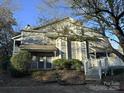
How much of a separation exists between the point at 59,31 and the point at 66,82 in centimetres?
740

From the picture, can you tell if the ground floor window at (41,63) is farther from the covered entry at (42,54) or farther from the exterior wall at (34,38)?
the exterior wall at (34,38)

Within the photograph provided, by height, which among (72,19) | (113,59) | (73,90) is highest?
(72,19)

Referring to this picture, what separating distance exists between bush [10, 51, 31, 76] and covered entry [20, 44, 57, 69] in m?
5.63

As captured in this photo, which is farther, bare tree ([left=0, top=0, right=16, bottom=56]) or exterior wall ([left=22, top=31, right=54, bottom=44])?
bare tree ([left=0, top=0, right=16, bottom=56])

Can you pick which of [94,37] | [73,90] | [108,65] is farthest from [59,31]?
[108,65]

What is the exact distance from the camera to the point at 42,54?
3844 cm

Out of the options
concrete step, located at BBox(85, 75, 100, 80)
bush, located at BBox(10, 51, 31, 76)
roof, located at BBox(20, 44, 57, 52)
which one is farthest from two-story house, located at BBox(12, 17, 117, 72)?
concrete step, located at BBox(85, 75, 100, 80)

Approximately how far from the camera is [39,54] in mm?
38469

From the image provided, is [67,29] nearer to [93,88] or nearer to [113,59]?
[93,88]

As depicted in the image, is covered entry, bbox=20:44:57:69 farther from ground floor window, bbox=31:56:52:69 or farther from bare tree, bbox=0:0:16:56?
bare tree, bbox=0:0:16:56

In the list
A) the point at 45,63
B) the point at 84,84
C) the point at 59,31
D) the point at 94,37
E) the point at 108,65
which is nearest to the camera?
the point at 94,37

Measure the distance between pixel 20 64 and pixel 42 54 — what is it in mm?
8400

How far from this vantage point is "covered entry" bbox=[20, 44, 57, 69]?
122ft

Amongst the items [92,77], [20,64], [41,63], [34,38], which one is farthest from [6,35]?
[92,77]
